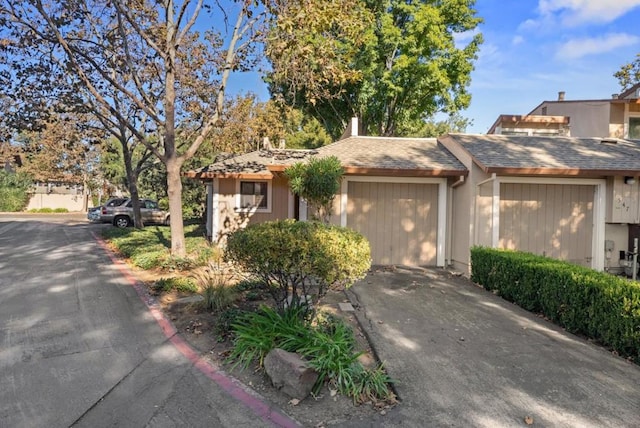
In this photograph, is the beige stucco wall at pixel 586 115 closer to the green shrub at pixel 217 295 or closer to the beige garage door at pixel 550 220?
the beige garage door at pixel 550 220

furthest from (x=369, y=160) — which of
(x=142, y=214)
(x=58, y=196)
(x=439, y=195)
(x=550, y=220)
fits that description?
(x=58, y=196)

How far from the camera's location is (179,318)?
20.1 ft

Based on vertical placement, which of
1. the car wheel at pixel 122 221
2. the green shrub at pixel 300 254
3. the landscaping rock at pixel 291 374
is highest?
the green shrub at pixel 300 254

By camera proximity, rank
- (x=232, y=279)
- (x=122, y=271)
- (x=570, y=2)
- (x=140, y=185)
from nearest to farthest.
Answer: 1. (x=232, y=279)
2. (x=122, y=271)
3. (x=570, y=2)
4. (x=140, y=185)

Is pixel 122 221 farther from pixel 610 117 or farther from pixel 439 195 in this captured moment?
pixel 610 117

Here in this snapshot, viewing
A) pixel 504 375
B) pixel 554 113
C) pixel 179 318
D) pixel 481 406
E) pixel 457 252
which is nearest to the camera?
pixel 481 406

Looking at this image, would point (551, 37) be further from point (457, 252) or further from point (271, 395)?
point (271, 395)

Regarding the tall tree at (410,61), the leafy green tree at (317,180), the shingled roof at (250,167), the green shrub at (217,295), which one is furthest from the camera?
the tall tree at (410,61)

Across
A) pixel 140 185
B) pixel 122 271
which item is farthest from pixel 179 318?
pixel 140 185

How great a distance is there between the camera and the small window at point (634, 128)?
16.4m

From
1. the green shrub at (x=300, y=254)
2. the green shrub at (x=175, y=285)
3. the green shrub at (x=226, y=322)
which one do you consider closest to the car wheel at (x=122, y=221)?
the green shrub at (x=175, y=285)

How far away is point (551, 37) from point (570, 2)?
12.2ft

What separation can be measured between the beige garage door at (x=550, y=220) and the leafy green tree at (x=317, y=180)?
446cm

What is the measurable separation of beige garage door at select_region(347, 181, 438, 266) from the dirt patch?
135 inches
